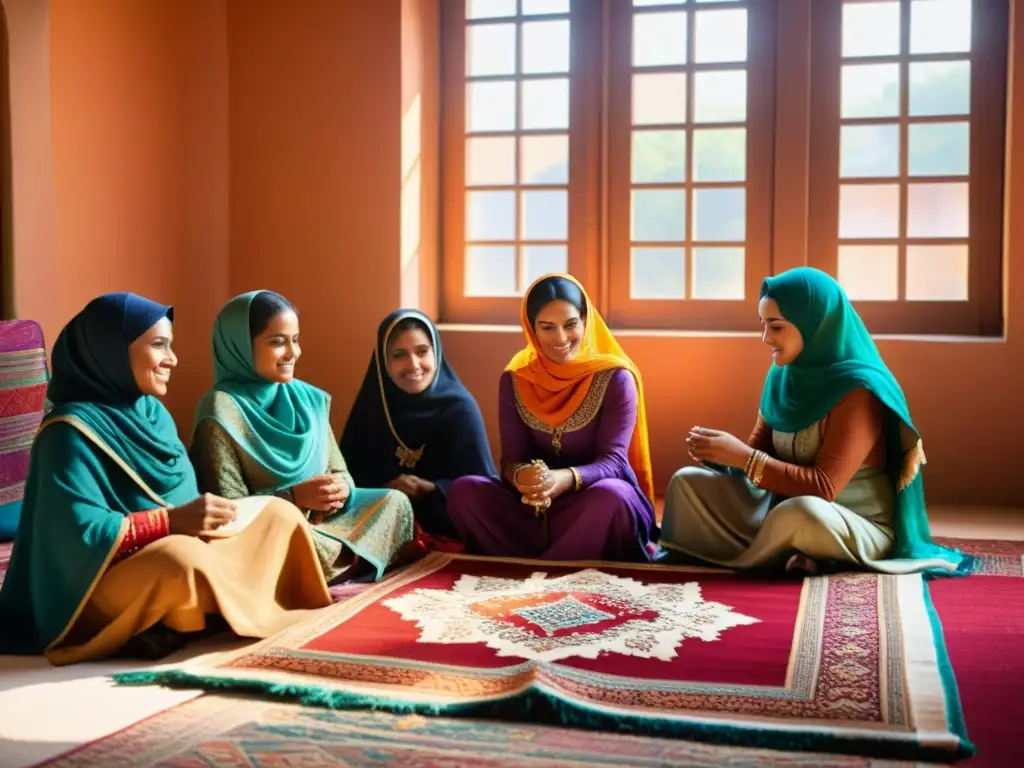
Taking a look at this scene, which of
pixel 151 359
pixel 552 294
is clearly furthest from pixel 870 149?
pixel 151 359

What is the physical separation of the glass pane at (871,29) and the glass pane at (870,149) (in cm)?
35

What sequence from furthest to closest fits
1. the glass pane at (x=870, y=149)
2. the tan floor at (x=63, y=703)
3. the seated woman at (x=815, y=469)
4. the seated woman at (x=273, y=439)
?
the glass pane at (x=870, y=149) < the seated woman at (x=815, y=469) < the seated woman at (x=273, y=439) < the tan floor at (x=63, y=703)

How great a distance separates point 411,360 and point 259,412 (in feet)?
2.77

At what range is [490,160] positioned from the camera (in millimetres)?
6316

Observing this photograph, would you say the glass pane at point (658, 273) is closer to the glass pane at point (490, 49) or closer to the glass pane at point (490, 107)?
the glass pane at point (490, 107)

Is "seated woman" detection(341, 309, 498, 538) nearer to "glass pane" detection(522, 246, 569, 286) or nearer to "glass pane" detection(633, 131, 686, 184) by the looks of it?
"glass pane" detection(522, 246, 569, 286)

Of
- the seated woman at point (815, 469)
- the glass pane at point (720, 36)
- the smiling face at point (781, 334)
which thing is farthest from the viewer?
the glass pane at point (720, 36)

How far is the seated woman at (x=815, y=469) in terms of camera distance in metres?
4.01

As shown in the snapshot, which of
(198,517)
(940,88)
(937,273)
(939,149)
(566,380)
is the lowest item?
(198,517)

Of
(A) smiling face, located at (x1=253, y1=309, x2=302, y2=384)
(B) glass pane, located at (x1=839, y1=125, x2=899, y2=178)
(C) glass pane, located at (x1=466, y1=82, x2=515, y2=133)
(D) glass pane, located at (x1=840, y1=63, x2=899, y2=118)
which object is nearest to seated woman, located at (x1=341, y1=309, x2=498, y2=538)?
(A) smiling face, located at (x1=253, y1=309, x2=302, y2=384)

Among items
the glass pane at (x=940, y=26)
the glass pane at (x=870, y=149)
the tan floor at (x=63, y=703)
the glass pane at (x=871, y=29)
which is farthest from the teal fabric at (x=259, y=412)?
the glass pane at (x=940, y=26)

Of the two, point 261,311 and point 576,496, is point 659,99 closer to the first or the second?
point 576,496

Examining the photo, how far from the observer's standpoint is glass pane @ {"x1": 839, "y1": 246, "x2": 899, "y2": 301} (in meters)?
5.79

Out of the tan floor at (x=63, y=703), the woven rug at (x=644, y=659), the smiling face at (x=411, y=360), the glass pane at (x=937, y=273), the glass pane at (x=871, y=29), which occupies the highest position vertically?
the glass pane at (x=871, y=29)
